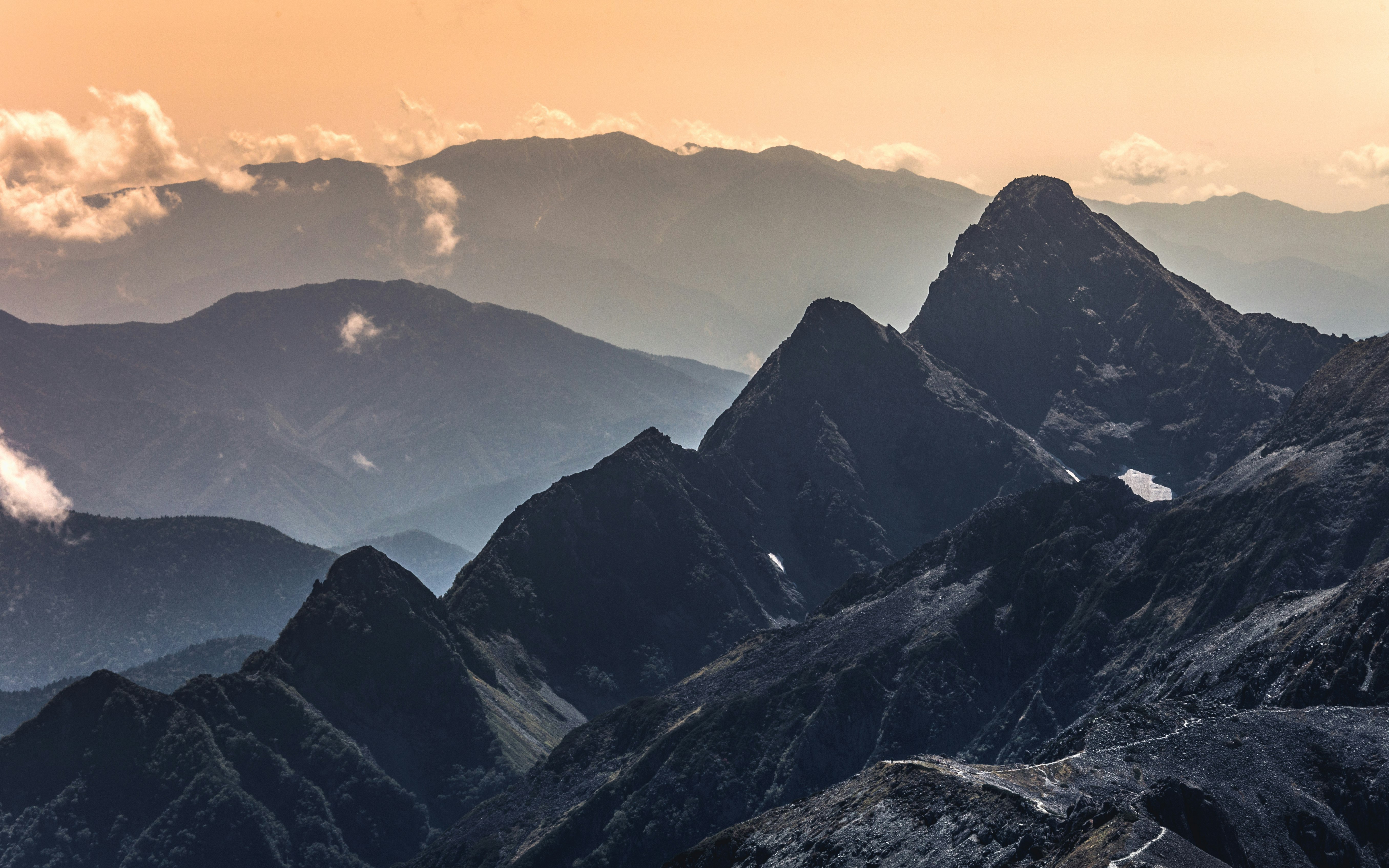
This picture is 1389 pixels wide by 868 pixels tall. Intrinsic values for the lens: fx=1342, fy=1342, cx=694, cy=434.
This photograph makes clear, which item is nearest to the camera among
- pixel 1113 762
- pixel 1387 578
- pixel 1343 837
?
pixel 1343 837

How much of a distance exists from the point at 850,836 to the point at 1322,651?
75.4 metres

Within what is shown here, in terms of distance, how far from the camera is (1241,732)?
15038 cm

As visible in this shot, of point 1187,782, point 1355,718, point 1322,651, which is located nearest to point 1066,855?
point 1187,782

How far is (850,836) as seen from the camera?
15200 centimetres

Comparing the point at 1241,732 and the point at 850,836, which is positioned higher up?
the point at 850,836

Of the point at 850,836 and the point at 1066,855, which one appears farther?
the point at 850,836

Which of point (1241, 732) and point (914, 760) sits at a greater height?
point (914, 760)

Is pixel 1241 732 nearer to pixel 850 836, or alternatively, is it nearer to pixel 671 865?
pixel 850 836

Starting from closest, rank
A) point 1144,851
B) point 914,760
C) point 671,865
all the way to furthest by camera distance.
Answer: point 1144,851
point 914,760
point 671,865

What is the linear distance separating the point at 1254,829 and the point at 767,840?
5630 centimetres

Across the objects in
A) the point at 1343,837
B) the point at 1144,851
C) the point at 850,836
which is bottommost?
the point at 1343,837

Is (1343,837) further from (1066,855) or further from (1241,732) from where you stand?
(1066,855)

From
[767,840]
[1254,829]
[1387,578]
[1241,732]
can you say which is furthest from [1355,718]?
[767,840]

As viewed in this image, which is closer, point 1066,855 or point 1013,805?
point 1066,855
